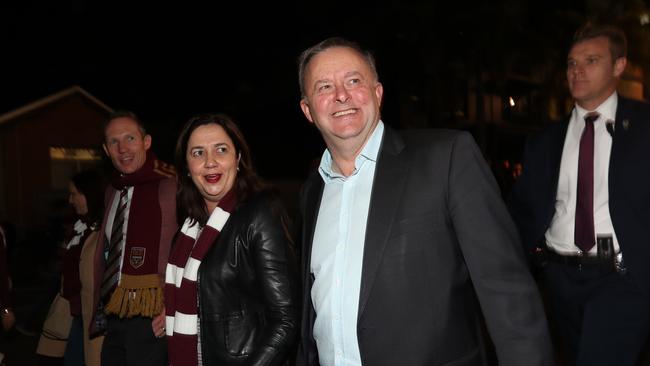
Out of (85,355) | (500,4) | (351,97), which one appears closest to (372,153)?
(351,97)

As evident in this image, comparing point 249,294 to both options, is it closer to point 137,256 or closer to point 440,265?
point 440,265

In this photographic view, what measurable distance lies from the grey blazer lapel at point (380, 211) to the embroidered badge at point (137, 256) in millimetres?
2246

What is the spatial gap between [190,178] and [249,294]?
90 centimetres

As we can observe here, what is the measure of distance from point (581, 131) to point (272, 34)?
2469 centimetres

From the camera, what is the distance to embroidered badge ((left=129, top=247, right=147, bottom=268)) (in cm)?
383

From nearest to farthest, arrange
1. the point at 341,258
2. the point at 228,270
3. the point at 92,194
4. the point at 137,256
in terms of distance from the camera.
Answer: the point at 341,258 → the point at 228,270 → the point at 137,256 → the point at 92,194

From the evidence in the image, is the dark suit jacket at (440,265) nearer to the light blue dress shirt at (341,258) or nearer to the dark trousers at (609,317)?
the light blue dress shirt at (341,258)

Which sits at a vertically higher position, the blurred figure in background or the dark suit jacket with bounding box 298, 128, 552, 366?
the dark suit jacket with bounding box 298, 128, 552, 366

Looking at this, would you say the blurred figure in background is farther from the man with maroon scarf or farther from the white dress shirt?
the white dress shirt

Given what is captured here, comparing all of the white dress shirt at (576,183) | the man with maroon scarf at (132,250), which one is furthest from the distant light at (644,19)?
the man with maroon scarf at (132,250)

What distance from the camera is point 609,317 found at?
11.2ft

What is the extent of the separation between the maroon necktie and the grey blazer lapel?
1.89 metres

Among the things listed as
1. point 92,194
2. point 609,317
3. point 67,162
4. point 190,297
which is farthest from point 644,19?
point 190,297

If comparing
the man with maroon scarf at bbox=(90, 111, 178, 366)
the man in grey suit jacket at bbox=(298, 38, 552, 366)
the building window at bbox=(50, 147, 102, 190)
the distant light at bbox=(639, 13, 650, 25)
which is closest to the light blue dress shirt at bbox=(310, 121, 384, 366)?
the man in grey suit jacket at bbox=(298, 38, 552, 366)
